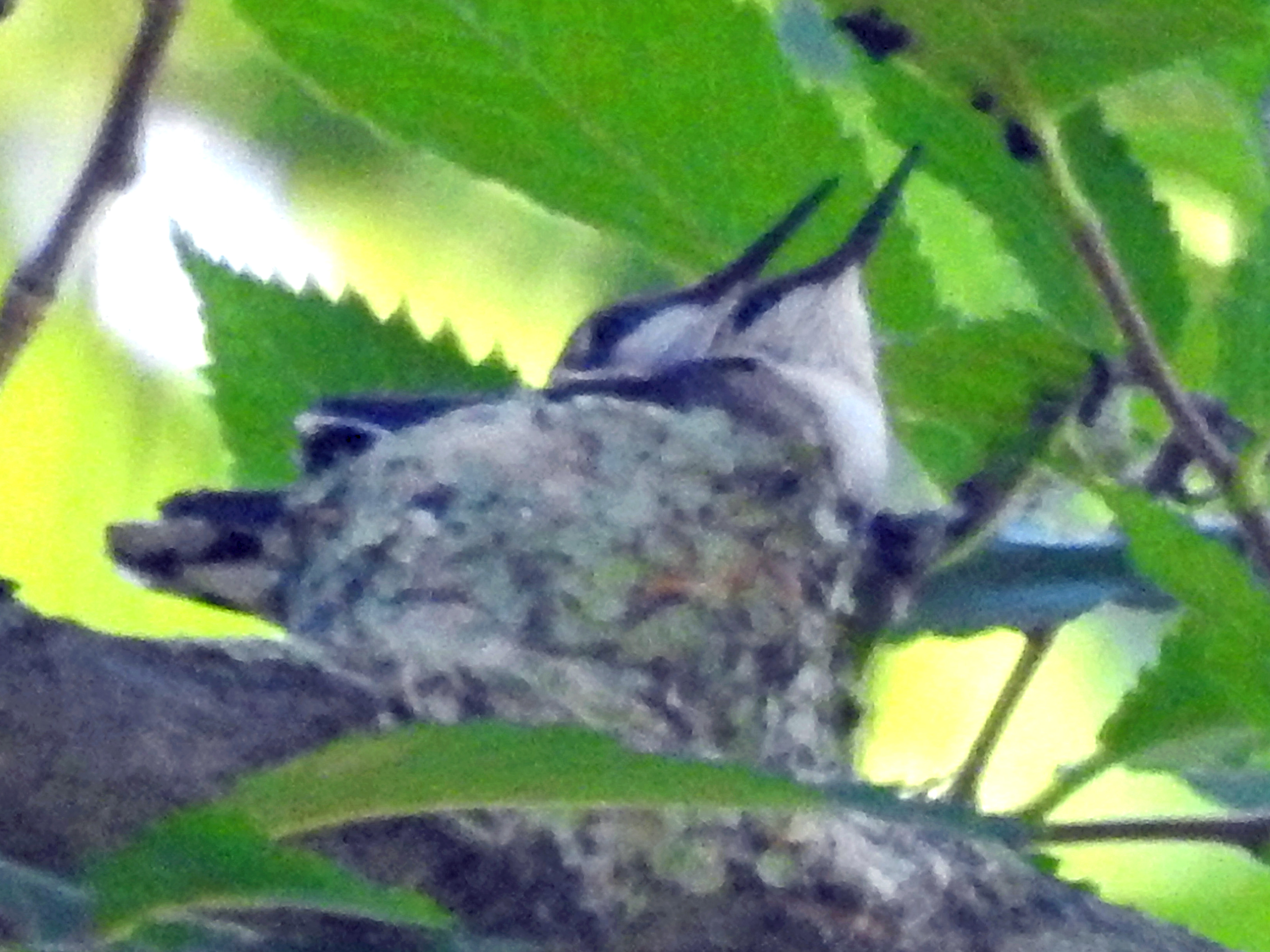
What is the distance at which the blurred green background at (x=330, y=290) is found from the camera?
2018 mm

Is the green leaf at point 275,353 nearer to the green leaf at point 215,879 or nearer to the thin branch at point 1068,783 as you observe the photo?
the thin branch at point 1068,783

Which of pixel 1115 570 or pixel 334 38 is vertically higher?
pixel 334 38

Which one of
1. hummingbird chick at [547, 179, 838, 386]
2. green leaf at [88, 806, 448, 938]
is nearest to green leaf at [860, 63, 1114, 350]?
hummingbird chick at [547, 179, 838, 386]

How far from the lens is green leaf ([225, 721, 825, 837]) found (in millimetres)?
626

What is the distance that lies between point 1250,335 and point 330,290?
3.23 ft

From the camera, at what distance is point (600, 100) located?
3.62 ft

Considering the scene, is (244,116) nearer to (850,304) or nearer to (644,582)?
(850,304)

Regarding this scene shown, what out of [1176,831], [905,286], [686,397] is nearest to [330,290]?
[686,397]

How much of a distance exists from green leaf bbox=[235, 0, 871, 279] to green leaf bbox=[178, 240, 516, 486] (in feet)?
0.58

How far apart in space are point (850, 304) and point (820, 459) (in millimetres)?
273

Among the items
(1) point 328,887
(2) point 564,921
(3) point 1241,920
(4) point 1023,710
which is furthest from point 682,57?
(4) point 1023,710

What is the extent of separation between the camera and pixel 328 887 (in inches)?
22.6

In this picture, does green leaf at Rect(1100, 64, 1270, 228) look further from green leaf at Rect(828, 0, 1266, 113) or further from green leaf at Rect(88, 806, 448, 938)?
green leaf at Rect(88, 806, 448, 938)

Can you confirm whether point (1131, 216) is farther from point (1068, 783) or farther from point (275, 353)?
point (275, 353)
